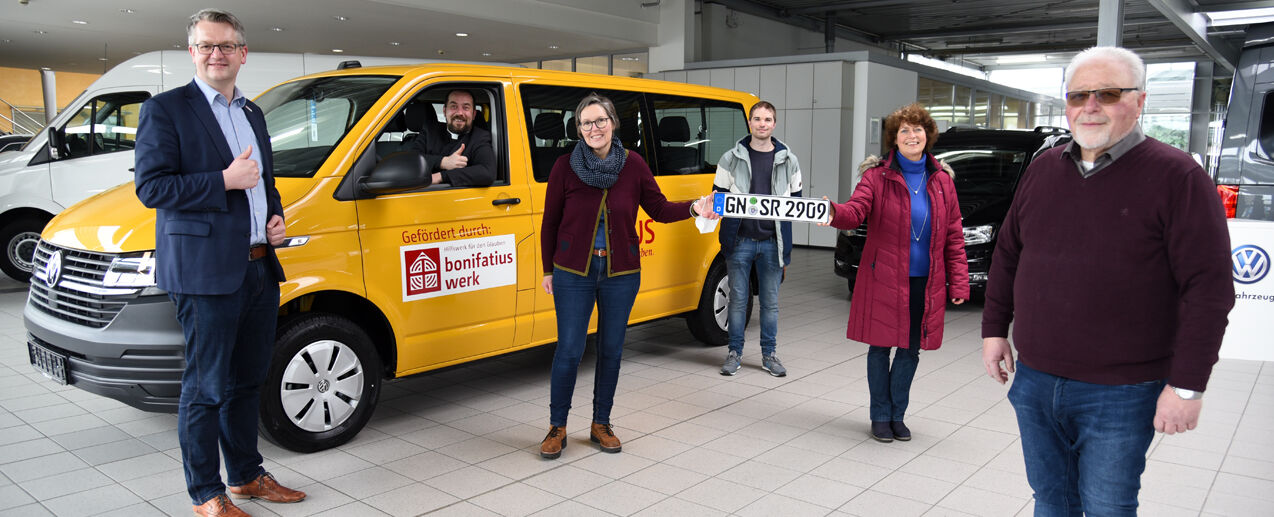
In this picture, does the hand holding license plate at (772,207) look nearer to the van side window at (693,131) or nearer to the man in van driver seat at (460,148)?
the man in van driver seat at (460,148)

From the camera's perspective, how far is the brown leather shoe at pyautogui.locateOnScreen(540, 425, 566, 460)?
4156 millimetres

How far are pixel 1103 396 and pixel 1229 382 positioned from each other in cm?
453

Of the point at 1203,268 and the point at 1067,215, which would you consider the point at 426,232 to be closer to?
the point at 1067,215

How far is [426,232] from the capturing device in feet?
14.4

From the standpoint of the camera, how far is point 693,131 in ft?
20.5

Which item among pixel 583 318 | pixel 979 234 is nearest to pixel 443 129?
pixel 583 318

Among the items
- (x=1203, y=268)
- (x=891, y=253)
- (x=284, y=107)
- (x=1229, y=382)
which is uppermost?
(x=284, y=107)

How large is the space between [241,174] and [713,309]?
400 cm

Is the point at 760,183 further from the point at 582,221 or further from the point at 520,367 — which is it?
the point at 520,367

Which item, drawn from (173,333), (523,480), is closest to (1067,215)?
(523,480)

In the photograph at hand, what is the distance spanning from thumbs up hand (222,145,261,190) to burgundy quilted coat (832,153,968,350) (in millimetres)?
2650

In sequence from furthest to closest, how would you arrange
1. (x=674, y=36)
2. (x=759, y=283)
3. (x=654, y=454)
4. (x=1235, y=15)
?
(x=674, y=36), (x=1235, y=15), (x=759, y=283), (x=654, y=454)

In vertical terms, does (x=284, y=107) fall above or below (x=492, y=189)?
above

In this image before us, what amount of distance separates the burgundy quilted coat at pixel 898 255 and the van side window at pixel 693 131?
1942 millimetres
